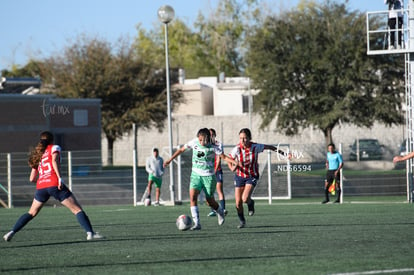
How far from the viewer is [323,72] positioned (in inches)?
1973

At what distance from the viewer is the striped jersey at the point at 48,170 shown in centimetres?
1352

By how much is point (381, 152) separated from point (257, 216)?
17.9m

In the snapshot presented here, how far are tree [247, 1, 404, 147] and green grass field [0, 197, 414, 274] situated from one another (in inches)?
1228

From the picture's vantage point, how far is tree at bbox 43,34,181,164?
61.2 meters

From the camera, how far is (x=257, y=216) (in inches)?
794

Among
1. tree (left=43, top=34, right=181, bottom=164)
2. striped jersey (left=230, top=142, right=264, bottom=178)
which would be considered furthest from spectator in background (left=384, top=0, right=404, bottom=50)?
tree (left=43, top=34, right=181, bottom=164)

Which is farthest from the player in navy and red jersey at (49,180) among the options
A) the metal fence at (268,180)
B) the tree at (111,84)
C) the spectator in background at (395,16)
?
the tree at (111,84)

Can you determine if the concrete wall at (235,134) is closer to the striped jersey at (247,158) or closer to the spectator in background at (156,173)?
the spectator in background at (156,173)

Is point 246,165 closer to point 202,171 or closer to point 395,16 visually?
point 202,171

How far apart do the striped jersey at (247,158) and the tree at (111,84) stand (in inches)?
1738

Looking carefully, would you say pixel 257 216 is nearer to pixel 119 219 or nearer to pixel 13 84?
pixel 119 219

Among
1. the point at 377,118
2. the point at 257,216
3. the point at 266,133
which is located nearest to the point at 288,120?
the point at 377,118

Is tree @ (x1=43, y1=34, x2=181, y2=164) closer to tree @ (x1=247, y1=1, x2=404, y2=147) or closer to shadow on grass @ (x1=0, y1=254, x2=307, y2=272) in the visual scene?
tree @ (x1=247, y1=1, x2=404, y2=147)

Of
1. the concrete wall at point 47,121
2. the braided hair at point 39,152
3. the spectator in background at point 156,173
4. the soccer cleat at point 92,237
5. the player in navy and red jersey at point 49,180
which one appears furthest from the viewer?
the concrete wall at point 47,121
